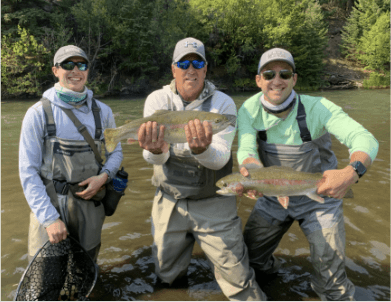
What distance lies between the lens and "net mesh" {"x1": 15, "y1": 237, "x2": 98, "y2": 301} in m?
3.17

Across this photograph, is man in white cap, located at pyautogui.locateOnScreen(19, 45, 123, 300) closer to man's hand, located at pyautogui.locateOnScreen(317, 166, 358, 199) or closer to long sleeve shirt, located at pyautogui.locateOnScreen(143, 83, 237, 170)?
long sleeve shirt, located at pyautogui.locateOnScreen(143, 83, 237, 170)

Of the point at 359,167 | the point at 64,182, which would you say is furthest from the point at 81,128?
the point at 359,167

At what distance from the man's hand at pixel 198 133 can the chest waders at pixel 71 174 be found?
1244 millimetres

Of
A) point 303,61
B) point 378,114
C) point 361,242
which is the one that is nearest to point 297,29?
point 303,61

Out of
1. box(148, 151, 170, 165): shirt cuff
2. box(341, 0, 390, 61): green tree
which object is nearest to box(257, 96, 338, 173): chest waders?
box(148, 151, 170, 165): shirt cuff

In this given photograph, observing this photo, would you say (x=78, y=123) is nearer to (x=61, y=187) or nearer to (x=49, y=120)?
(x=49, y=120)

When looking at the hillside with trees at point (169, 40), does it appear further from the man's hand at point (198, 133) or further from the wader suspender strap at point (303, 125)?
the man's hand at point (198, 133)

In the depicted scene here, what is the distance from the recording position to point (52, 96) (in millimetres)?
3398

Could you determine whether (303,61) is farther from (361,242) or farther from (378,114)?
(361,242)

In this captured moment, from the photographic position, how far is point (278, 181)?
10.0 ft

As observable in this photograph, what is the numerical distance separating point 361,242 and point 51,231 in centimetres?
469

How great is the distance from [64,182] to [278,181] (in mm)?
2395

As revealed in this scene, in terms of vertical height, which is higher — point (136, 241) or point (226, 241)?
point (226, 241)

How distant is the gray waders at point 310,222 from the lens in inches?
129
